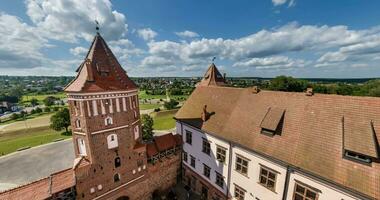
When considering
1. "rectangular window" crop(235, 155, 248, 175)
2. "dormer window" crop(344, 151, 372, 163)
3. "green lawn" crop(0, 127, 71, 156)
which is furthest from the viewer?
"green lawn" crop(0, 127, 71, 156)

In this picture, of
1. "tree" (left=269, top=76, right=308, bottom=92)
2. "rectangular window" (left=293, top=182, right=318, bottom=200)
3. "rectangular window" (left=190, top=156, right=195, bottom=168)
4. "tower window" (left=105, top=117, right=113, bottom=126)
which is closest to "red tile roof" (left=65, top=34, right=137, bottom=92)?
"tower window" (left=105, top=117, right=113, bottom=126)

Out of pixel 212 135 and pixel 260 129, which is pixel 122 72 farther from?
pixel 260 129

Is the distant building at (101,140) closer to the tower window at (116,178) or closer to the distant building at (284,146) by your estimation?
the tower window at (116,178)

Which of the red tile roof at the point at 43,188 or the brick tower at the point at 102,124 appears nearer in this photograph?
the red tile roof at the point at 43,188

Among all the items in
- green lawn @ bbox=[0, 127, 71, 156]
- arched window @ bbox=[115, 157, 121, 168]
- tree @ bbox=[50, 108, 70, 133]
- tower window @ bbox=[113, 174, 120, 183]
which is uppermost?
arched window @ bbox=[115, 157, 121, 168]

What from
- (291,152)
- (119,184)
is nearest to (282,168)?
(291,152)

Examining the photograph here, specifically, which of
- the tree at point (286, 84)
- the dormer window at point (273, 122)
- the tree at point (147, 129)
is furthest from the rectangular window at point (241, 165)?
the tree at point (286, 84)

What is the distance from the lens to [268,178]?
12844mm

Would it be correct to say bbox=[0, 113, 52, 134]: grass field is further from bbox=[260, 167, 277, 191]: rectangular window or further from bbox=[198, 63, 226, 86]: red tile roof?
bbox=[260, 167, 277, 191]: rectangular window

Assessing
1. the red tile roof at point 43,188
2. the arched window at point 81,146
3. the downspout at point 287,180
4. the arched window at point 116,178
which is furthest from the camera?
the arched window at point 116,178

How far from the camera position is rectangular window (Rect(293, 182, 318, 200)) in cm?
1054

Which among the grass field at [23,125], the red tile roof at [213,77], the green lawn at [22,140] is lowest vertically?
the grass field at [23,125]

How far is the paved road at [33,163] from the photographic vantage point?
24.5m

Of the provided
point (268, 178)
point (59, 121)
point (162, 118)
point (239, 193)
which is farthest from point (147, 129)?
point (162, 118)
